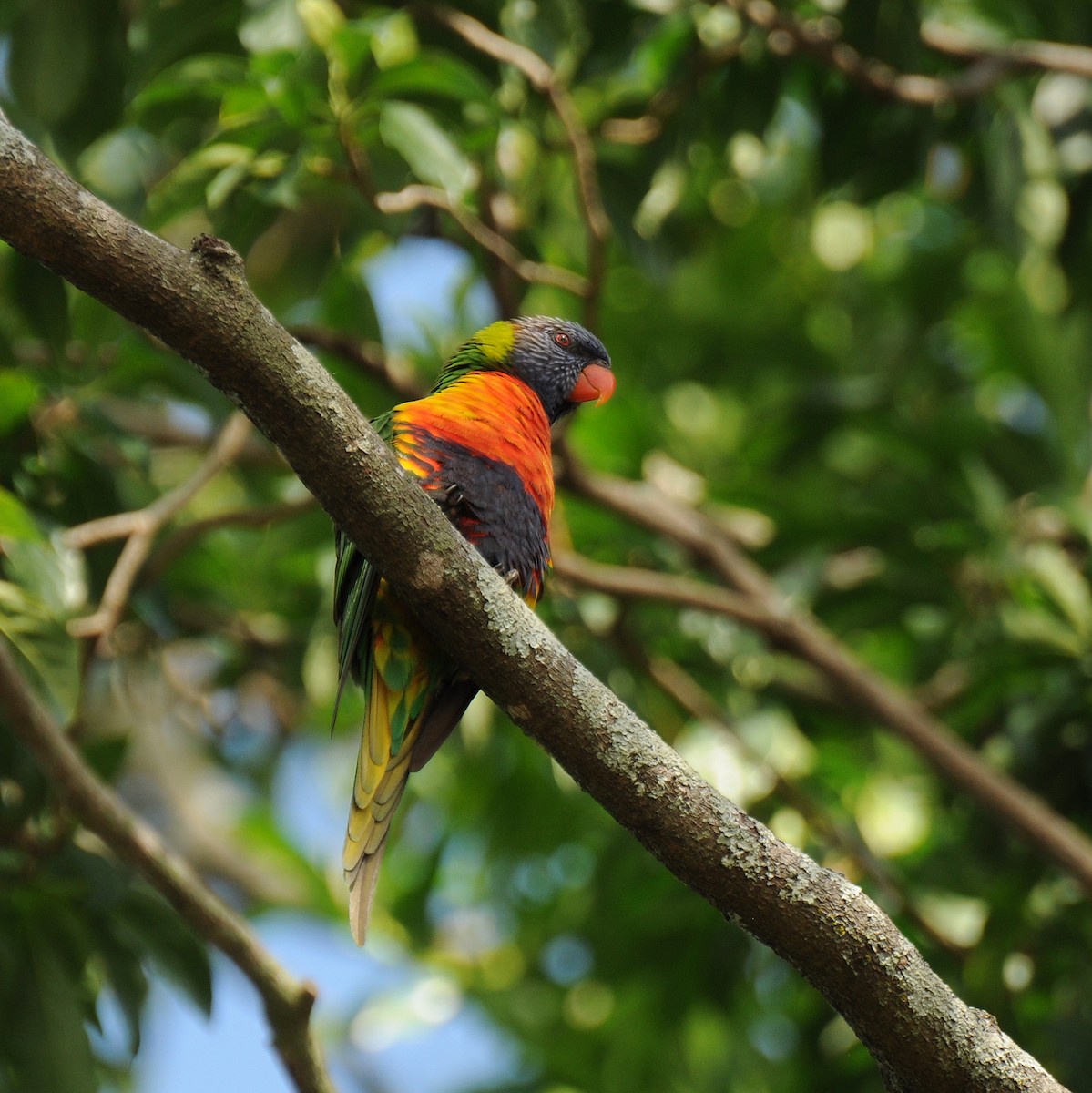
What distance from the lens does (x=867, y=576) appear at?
4719mm

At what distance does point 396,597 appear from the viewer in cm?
268

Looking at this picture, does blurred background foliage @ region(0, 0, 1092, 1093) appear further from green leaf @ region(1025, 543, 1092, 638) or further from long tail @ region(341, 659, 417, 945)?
long tail @ region(341, 659, 417, 945)

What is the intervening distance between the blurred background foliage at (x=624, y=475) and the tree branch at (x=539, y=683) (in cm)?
109

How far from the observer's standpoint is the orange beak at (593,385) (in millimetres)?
3891

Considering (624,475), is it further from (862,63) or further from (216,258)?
(216,258)

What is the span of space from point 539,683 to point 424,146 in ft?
5.02

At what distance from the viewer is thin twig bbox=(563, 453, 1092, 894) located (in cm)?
363

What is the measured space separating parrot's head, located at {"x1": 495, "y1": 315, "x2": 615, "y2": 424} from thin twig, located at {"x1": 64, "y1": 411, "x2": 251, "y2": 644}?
0.85m

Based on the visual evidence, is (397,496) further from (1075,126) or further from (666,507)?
(1075,126)

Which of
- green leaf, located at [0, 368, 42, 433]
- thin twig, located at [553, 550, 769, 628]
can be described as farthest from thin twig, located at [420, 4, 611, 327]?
green leaf, located at [0, 368, 42, 433]

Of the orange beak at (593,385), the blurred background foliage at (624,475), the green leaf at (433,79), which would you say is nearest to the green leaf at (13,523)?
the blurred background foliage at (624,475)

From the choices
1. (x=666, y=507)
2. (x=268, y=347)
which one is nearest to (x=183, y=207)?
(x=268, y=347)

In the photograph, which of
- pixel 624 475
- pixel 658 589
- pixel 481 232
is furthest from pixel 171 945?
pixel 624 475

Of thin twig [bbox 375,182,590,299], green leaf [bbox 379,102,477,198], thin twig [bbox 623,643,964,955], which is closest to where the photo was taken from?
green leaf [bbox 379,102,477,198]
